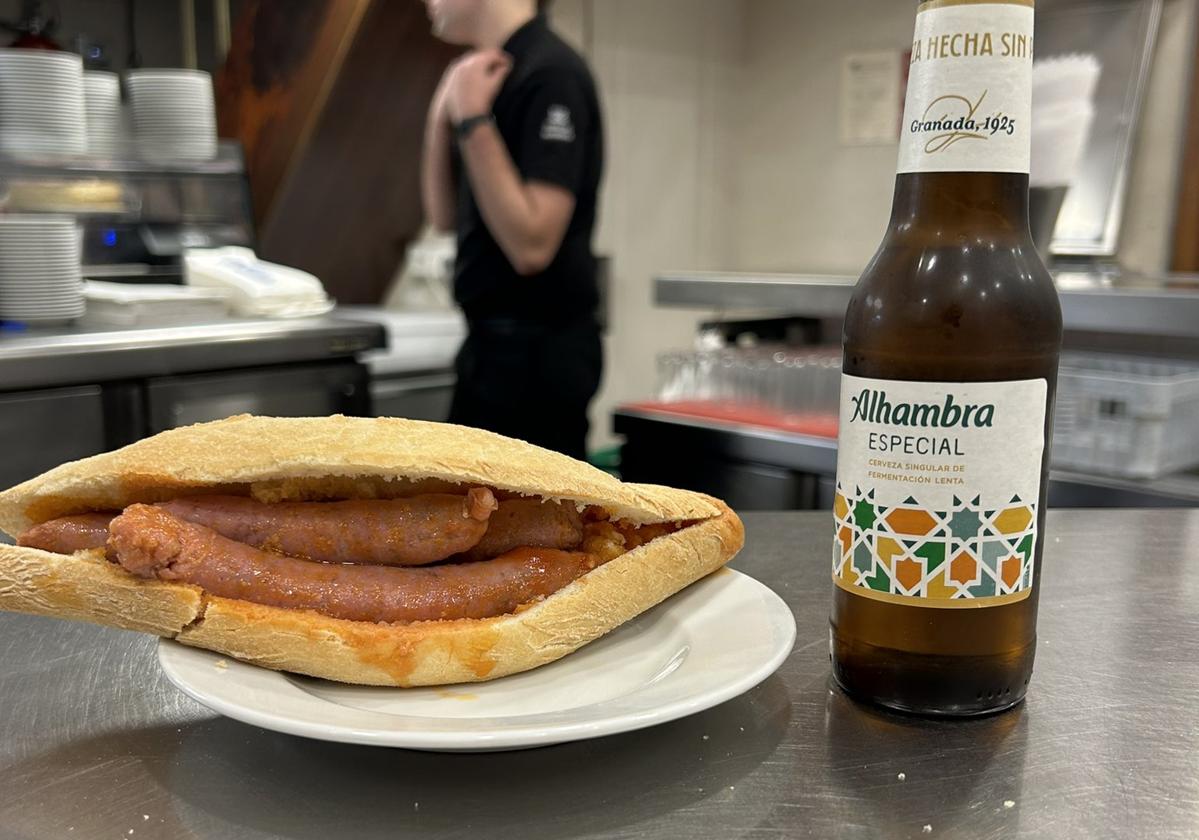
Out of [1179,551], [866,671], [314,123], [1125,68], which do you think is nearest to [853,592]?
[866,671]

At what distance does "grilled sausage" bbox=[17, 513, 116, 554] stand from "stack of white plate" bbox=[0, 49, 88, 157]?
→ 88.4 inches

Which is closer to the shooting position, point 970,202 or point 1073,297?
point 970,202

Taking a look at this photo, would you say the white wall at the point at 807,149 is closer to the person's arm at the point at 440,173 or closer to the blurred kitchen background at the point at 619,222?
the blurred kitchen background at the point at 619,222

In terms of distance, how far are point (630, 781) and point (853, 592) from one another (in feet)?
0.57

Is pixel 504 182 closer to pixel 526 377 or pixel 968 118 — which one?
pixel 526 377

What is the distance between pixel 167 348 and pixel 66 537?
5.76 ft

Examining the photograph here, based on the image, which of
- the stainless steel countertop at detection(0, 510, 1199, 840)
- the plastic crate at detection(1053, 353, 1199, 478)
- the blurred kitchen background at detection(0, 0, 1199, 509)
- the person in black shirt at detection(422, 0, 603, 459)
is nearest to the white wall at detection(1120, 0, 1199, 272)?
the blurred kitchen background at detection(0, 0, 1199, 509)

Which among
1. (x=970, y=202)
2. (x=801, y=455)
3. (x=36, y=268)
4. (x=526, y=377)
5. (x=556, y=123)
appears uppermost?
(x=556, y=123)

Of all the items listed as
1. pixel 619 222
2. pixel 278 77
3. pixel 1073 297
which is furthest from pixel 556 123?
pixel 619 222

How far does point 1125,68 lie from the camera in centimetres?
316

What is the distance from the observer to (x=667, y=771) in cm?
56

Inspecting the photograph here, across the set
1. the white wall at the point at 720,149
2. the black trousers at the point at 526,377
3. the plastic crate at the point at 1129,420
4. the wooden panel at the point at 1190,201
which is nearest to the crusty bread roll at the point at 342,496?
the plastic crate at the point at 1129,420

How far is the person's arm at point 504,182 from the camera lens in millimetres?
2246

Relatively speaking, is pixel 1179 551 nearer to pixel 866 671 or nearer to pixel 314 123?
pixel 866 671
